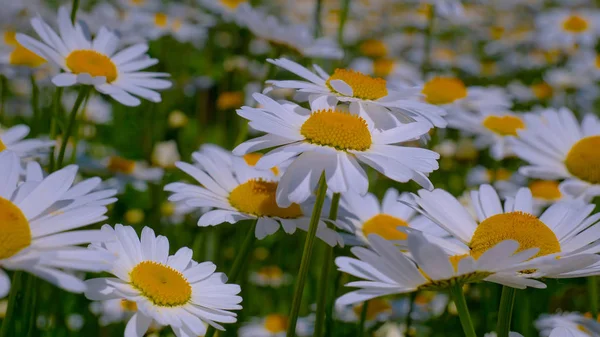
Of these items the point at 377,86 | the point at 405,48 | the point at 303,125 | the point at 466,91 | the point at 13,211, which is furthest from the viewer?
the point at 405,48

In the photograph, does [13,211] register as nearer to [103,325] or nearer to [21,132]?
[21,132]

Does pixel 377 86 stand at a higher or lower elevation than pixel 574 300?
higher

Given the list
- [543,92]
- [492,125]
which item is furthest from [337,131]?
[543,92]

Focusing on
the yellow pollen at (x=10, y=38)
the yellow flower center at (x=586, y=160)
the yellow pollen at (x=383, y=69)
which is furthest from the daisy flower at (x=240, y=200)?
the yellow pollen at (x=383, y=69)

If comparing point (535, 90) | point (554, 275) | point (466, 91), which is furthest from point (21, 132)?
point (535, 90)

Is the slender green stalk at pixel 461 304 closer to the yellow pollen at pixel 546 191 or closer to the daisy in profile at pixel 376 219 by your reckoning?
the daisy in profile at pixel 376 219

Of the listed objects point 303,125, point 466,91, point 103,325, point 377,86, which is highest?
point 466,91

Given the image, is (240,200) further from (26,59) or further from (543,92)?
(543,92)
